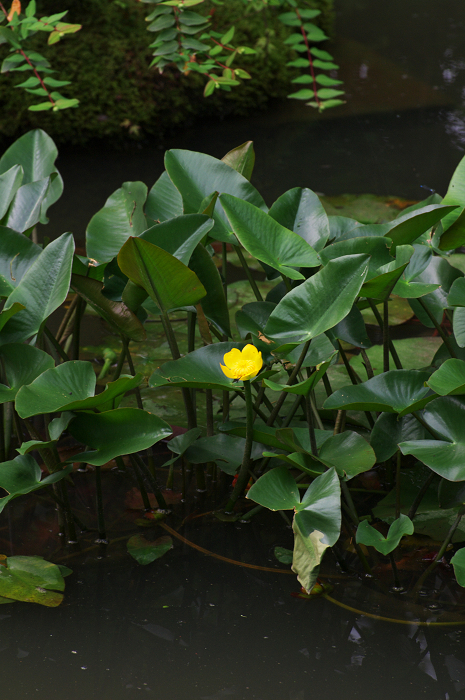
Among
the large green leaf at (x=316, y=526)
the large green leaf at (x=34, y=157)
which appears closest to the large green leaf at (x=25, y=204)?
the large green leaf at (x=34, y=157)

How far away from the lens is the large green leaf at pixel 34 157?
3.29ft

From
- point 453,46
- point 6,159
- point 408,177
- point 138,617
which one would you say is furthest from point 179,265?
point 453,46

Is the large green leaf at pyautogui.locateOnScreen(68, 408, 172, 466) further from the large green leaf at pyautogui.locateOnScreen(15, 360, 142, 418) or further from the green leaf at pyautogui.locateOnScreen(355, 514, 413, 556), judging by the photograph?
the green leaf at pyautogui.locateOnScreen(355, 514, 413, 556)

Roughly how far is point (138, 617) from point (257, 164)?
→ 1.88 m

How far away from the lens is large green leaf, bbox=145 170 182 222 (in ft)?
2.95

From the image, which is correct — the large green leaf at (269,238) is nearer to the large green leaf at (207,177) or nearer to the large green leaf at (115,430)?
the large green leaf at (207,177)

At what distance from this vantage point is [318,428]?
2.73 ft

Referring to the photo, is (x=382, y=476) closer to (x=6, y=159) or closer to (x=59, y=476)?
(x=59, y=476)

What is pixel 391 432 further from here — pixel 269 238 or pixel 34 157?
pixel 34 157

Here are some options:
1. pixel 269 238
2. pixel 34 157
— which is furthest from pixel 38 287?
pixel 34 157

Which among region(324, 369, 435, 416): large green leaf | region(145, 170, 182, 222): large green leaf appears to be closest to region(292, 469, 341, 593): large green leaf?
region(324, 369, 435, 416): large green leaf

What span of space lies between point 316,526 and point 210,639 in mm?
187

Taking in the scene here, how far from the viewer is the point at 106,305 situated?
74cm

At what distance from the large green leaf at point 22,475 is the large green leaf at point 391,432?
0.37 metres
